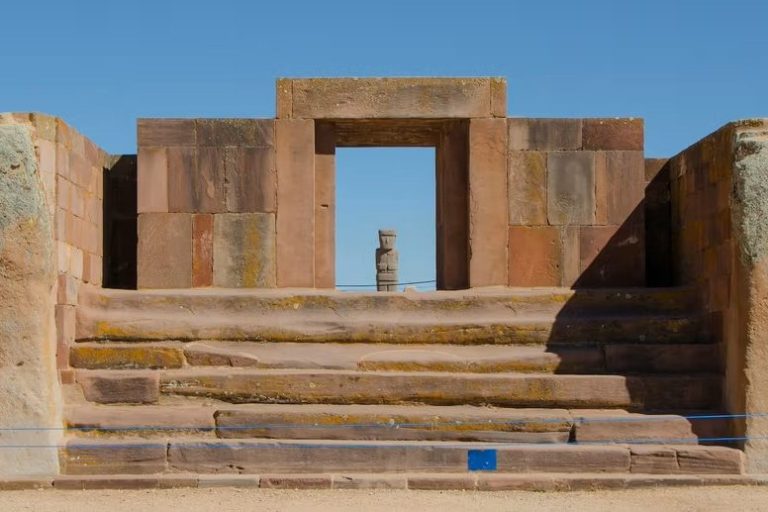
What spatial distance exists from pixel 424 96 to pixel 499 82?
30.2 inches

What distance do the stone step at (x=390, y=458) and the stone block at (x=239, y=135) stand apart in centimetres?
355

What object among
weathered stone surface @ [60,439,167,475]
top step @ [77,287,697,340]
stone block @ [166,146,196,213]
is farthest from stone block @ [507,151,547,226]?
weathered stone surface @ [60,439,167,475]

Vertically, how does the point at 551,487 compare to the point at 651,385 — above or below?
below

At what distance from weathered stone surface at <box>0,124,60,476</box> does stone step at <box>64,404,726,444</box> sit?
1.22 ft

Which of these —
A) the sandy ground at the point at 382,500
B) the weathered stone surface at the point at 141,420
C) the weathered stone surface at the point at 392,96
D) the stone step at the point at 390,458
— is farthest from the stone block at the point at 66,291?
the weathered stone surface at the point at 392,96

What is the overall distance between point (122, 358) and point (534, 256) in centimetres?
416

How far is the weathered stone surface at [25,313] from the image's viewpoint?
895 centimetres

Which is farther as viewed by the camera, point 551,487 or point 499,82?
point 499,82

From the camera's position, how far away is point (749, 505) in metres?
7.96

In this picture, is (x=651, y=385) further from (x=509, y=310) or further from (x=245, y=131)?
(x=245, y=131)

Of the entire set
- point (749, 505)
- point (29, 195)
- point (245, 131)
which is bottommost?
point (749, 505)

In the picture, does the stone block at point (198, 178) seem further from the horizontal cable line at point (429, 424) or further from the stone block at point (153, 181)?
the horizontal cable line at point (429, 424)

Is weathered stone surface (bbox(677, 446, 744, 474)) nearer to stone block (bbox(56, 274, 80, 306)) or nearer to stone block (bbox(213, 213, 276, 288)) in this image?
stone block (bbox(213, 213, 276, 288))

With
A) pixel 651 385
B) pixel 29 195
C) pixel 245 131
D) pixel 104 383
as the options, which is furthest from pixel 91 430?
pixel 651 385
